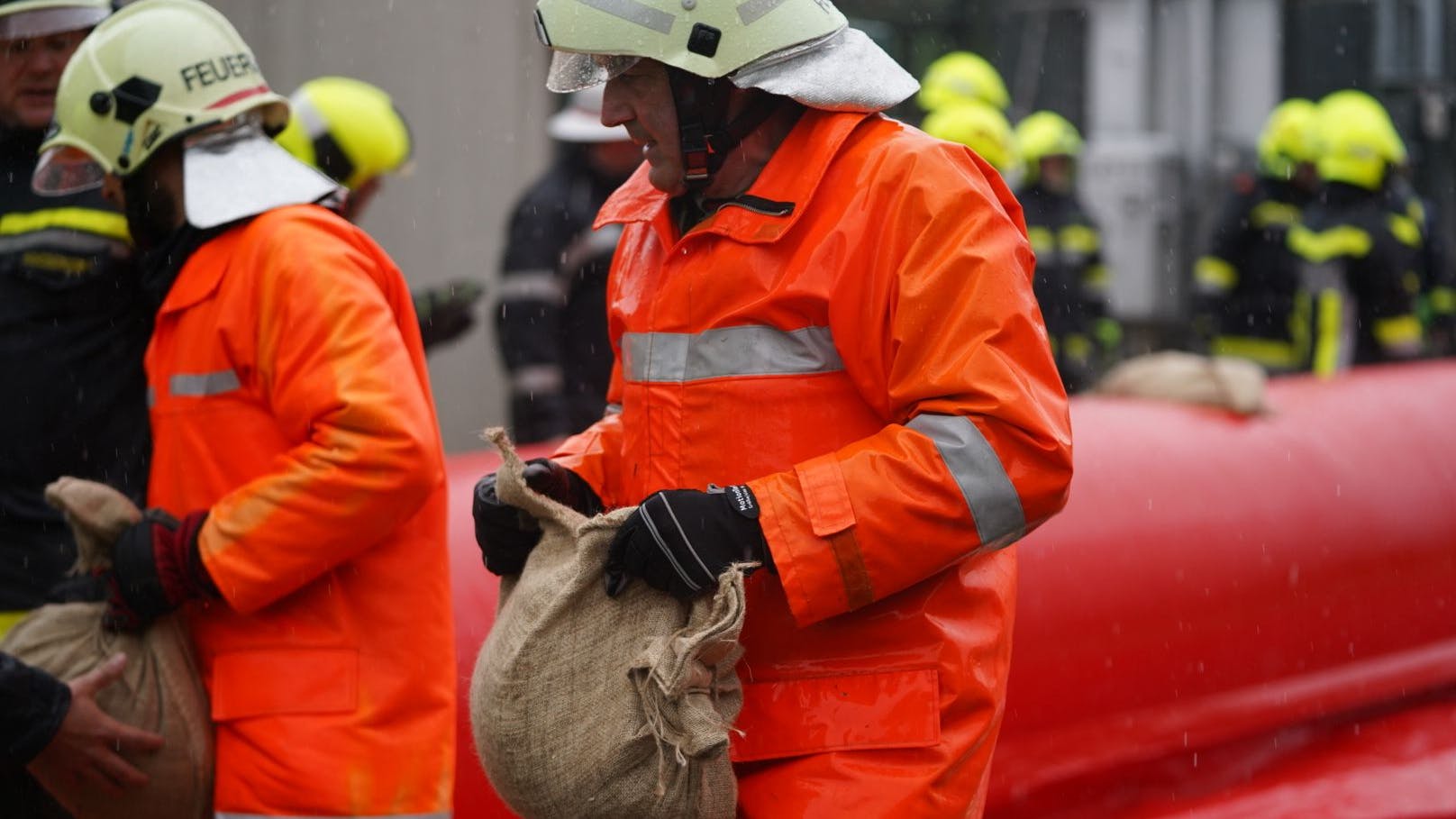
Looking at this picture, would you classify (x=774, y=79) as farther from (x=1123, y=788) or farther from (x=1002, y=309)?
(x=1123, y=788)

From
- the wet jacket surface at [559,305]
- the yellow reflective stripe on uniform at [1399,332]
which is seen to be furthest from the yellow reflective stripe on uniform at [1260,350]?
the wet jacket surface at [559,305]

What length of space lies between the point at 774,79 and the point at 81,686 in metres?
1.48

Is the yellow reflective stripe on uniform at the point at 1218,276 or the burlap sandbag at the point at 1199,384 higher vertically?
the burlap sandbag at the point at 1199,384

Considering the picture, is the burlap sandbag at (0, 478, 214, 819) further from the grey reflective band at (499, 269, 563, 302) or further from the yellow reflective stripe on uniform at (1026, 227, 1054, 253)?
the yellow reflective stripe on uniform at (1026, 227, 1054, 253)

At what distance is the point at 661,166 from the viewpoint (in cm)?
267

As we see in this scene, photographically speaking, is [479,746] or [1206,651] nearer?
[479,746]

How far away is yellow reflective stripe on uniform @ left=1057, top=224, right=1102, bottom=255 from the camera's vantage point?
34.2ft

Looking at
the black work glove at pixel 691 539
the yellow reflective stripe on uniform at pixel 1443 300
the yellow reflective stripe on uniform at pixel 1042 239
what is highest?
the black work glove at pixel 691 539

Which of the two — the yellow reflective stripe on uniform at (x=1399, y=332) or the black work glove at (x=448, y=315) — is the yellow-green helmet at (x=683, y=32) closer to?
the black work glove at (x=448, y=315)

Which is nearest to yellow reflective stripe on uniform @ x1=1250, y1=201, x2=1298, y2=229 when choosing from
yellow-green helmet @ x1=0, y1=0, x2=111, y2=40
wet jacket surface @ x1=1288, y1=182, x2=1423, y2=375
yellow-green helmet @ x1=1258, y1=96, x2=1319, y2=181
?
yellow-green helmet @ x1=1258, y1=96, x2=1319, y2=181

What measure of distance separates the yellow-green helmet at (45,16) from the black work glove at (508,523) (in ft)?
5.51

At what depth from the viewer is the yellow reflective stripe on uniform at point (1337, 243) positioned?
919 cm

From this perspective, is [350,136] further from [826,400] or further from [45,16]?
[826,400]

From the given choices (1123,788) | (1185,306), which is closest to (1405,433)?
(1123,788)
